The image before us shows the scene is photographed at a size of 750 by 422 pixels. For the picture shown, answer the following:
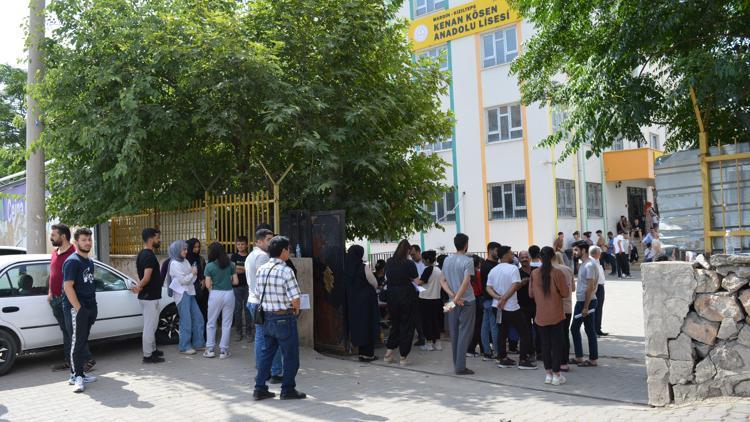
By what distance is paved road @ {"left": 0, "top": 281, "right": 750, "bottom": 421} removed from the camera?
245 inches

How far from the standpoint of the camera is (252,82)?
375 inches

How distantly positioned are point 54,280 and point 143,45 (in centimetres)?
424

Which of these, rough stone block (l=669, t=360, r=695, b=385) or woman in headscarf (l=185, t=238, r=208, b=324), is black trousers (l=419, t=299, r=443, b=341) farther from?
rough stone block (l=669, t=360, r=695, b=385)

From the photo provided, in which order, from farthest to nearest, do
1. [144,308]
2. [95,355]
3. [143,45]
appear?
[143,45] → [95,355] → [144,308]

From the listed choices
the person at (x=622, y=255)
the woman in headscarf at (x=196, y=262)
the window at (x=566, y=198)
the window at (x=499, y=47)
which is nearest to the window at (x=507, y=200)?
the window at (x=566, y=198)

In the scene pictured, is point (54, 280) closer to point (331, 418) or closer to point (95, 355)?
point (95, 355)

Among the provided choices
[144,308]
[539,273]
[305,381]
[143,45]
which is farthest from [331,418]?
[143,45]

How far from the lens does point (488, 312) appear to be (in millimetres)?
8977

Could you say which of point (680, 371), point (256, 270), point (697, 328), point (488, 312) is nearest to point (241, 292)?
point (256, 270)

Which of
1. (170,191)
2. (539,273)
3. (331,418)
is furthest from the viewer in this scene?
(170,191)

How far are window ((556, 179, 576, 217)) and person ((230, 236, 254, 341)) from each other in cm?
1648

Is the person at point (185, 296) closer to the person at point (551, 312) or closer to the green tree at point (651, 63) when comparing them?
the person at point (551, 312)

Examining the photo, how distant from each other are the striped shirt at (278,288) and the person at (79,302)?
2.28m

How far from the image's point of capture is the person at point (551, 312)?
7387 mm
